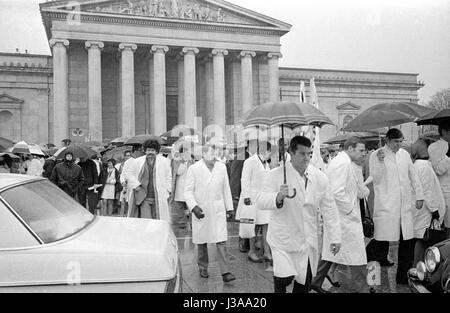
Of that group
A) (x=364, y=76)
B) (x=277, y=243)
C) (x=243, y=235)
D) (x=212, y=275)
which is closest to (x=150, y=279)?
(x=277, y=243)

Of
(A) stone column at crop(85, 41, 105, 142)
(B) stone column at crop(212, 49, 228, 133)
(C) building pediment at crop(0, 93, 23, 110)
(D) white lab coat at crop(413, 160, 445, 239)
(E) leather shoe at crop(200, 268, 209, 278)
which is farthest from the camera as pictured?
(B) stone column at crop(212, 49, 228, 133)

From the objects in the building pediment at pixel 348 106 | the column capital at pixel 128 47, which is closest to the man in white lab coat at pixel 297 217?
the column capital at pixel 128 47

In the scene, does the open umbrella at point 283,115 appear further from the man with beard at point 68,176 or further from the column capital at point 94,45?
the column capital at point 94,45

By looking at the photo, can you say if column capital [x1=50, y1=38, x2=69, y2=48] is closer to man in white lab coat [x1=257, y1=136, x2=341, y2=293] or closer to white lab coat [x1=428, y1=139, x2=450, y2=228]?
white lab coat [x1=428, y1=139, x2=450, y2=228]

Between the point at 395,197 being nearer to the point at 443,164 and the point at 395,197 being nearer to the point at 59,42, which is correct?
the point at 443,164

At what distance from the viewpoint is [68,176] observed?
952 cm

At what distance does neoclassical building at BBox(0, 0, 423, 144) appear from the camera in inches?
1305

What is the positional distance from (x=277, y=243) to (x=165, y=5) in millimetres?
33893

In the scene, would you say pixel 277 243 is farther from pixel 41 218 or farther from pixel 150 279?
pixel 41 218

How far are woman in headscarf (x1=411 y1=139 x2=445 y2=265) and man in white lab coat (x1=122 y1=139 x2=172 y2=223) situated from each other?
13.0 feet

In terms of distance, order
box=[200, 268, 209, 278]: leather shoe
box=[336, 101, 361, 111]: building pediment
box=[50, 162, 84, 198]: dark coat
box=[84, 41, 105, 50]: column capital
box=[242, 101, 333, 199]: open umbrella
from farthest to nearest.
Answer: box=[336, 101, 361, 111]: building pediment
box=[84, 41, 105, 50]: column capital
box=[50, 162, 84, 198]: dark coat
box=[200, 268, 209, 278]: leather shoe
box=[242, 101, 333, 199]: open umbrella

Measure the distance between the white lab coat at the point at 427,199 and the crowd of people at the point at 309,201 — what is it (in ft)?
0.04

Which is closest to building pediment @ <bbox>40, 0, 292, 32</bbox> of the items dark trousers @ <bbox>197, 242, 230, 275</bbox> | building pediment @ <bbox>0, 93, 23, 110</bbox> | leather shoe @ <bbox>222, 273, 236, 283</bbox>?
building pediment @ <bbox>0, 93, 23, 110</bbox>

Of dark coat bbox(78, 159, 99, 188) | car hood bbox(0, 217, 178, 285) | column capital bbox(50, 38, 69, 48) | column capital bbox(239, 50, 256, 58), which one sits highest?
column capital bbox(239, 50, 256, 58)
